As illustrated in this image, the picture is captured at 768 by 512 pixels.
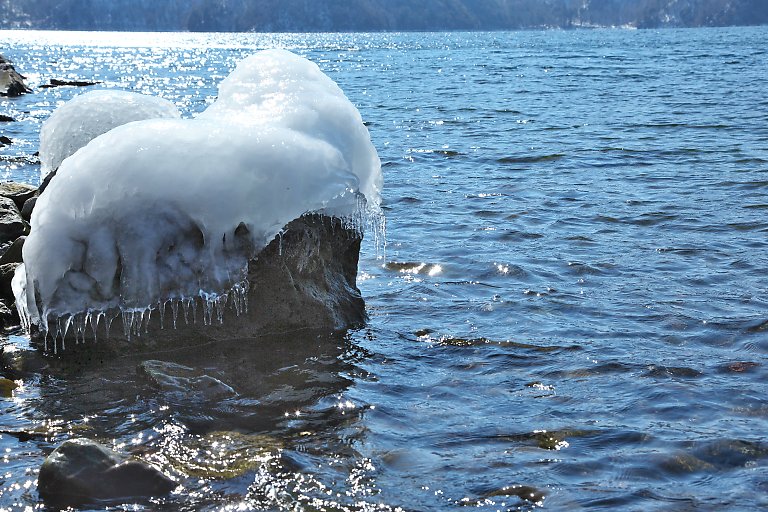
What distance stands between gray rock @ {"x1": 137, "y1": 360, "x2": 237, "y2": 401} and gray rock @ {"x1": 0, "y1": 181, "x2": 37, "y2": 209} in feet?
16.5

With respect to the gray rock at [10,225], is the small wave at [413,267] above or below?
below

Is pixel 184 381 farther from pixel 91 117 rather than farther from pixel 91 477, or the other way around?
pixel 91 117

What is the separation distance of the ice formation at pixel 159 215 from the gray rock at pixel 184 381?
47cm

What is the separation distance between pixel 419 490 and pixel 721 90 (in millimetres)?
28487

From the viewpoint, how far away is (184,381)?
6.84m

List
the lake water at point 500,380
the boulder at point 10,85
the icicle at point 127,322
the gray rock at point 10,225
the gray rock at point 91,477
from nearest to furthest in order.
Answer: the gray rock at point 91,477 → the lake water at point 500,380 → the icicle at point 127,322 → the gray rock at point 10,225 → the boulder at point 10,85

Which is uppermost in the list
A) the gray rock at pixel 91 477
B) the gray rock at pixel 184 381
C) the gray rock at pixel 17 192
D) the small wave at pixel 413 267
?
the gray rock at pixel 17 192

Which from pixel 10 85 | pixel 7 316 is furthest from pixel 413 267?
pixel 10 85

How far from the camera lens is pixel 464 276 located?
10141 millimetres

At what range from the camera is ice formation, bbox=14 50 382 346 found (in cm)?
686

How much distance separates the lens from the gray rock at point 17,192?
36.7 ft

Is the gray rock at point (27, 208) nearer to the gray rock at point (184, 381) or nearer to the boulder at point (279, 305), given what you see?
the boulder at point (279, 305)

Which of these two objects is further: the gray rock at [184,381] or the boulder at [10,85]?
the boulder at [10,85]

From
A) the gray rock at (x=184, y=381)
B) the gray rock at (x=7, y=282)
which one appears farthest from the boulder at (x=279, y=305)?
the gray rock at (x=7, y=282)
